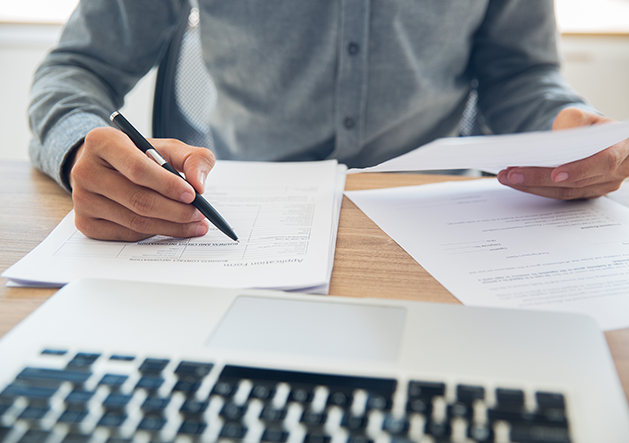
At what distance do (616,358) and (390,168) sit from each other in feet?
0.91

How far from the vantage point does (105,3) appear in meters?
0.79

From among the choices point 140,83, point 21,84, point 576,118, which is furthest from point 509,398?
point 21,84

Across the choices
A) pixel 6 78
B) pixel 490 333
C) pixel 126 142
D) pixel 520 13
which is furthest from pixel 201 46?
pixel 6 78

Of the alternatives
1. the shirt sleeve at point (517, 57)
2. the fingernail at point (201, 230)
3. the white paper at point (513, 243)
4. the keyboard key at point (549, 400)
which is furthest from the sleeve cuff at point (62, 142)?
the shirt sleeve at point (517, 57)

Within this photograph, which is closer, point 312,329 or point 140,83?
point 312,329

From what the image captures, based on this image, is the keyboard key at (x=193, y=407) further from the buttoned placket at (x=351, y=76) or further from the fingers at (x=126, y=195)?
the buttoned placket at (x=351, y=76)

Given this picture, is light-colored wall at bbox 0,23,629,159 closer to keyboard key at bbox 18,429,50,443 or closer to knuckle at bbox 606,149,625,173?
knuckle at bbox 606,149,625,173

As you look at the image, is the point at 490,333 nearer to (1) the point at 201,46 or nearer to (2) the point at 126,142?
(2) the point at 126,142

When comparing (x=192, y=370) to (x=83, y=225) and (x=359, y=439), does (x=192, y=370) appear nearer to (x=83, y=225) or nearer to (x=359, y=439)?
(x=359, y=439)

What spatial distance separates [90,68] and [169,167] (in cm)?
42

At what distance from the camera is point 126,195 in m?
0.46

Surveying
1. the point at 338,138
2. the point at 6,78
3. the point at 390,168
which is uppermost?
the point at 390,168

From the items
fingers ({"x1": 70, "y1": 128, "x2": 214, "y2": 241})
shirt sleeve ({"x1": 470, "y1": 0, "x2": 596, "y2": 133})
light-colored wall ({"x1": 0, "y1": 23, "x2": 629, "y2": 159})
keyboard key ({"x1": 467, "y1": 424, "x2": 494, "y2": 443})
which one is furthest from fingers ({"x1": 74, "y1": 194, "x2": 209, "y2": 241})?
light-colored wall ({"x1": 0, "y1": 23, "x2": 629, "y2": 159})

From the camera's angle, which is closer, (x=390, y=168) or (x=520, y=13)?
(x=390, y=168)
